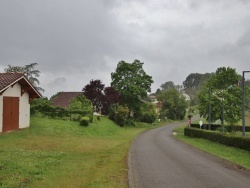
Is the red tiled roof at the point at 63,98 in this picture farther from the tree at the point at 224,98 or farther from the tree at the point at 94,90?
the tree at the point at 224,98

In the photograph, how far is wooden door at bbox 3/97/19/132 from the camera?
28578 mm

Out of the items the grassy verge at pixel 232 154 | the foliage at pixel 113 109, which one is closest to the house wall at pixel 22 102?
the grassy verge at pixel 232 154

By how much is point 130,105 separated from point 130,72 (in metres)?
7.14

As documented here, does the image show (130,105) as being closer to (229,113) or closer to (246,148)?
(229,113)

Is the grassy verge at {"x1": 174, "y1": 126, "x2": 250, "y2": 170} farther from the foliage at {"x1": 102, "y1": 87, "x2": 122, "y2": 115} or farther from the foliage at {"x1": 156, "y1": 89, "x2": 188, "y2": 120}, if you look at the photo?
the foliage at {"x1": 156, "y1": 89, "x2": 188, "y2": 120}

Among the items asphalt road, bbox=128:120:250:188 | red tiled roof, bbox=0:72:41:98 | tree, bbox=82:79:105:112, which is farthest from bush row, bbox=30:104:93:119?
asphalt road, bbox=128:120:250:188

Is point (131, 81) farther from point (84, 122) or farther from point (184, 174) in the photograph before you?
point (184, 174)

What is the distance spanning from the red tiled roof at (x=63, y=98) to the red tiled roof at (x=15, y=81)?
130 ft

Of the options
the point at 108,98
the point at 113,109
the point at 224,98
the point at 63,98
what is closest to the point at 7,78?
the point at 113,109

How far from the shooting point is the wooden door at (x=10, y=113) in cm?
2858

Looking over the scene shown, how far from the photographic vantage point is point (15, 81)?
29297 millimetres

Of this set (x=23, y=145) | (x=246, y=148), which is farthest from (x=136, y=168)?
(x=246, y=148)

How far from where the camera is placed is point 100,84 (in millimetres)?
60875

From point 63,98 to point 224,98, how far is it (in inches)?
1520
